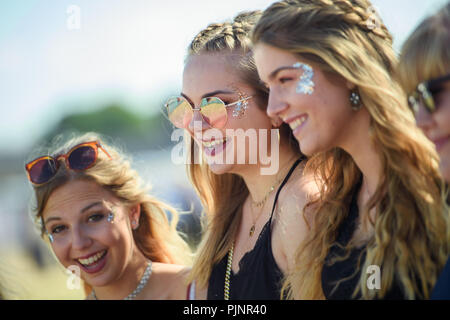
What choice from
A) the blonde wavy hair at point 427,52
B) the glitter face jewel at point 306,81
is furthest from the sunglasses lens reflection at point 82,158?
the blonde wavy hair at point 427,52

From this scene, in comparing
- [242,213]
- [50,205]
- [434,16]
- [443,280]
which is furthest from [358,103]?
[50,205]

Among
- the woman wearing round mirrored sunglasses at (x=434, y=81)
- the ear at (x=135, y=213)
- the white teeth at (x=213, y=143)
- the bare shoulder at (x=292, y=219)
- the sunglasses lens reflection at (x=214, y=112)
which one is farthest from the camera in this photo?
the ear at (x=135, y=213)

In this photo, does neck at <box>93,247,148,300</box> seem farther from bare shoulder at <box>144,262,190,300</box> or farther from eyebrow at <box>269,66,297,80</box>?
eyebrow at <box>269,66,297,80</box>

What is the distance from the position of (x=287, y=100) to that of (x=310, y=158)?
53 centimetres

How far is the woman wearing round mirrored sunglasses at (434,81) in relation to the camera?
1.63m

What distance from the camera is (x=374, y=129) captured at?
207 centimetres

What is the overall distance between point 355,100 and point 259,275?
97 cm

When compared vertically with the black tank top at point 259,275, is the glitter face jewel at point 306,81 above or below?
above

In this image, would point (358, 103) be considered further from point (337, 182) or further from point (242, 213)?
point (242, 213)

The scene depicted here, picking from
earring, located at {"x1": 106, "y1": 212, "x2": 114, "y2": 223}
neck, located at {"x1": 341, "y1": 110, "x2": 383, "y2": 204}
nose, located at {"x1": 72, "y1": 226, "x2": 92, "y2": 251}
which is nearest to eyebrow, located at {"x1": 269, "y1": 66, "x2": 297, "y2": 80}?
neck, located at {"x1": 341, "y1": 110, "x2": 383, "y2": 204}

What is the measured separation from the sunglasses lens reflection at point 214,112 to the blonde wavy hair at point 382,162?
0.44 meters

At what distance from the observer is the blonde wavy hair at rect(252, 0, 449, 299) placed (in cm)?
189

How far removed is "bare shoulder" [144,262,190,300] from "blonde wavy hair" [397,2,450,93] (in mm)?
1804

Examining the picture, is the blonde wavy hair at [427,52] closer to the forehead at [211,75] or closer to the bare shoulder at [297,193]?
the bare shoulder at [297,193]
